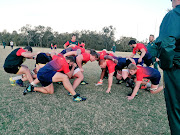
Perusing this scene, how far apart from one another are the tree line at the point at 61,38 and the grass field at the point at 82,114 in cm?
5085

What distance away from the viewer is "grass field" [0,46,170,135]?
2.45 meters

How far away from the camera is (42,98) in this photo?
371 cm

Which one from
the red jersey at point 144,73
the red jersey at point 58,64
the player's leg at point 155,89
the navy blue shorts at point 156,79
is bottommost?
the player's leg at point 155,89

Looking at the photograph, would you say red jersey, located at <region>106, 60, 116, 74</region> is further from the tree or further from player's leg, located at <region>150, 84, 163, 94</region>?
the tree

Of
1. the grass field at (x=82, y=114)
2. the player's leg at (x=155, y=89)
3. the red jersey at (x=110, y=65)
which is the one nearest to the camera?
the grass field at (x=82, y=114)

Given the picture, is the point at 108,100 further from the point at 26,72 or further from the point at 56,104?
the point at 26,72

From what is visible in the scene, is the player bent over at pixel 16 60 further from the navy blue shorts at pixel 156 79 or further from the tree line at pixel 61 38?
the tree line at pixel 61 38

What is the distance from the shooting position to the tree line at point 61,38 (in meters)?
59.4

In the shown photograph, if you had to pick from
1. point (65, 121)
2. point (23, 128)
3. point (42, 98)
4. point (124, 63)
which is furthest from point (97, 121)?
point (124, 63)

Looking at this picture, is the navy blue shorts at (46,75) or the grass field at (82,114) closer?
the grass field at (82,114)

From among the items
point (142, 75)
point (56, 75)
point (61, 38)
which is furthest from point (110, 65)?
point (61, 38)

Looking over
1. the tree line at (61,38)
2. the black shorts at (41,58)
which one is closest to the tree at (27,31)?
the tree line at (61,38)

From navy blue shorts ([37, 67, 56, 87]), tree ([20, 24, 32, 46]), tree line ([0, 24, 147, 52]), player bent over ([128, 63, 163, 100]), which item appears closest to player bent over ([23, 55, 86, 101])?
navy blue shorts ([37, 67, 56, 87])

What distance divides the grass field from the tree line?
167ft
